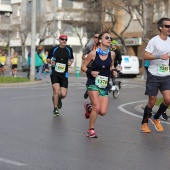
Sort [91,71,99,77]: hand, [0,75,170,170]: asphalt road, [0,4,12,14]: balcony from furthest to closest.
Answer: [0,4,12,14]: balcony
[91,71,99,77]: hand
[0,75,170,170]: asphalt road

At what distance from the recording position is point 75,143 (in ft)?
29.9

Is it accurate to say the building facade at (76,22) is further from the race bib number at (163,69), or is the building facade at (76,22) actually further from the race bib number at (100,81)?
the race bib number at (100,81)

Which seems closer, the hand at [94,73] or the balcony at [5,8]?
the hand at [94,73]

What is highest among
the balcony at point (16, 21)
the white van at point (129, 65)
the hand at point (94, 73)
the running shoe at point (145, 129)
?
the hand at point (94, 73)

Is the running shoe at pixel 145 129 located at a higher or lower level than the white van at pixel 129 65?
higher

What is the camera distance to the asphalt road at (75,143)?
7449mm

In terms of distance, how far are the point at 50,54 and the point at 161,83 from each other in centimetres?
398

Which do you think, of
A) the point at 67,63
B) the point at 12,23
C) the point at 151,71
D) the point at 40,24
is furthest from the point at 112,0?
the point at 151,71

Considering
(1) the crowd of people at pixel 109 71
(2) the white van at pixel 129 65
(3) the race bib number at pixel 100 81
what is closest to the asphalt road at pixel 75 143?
(1) the crowd of people at pixel 109 71

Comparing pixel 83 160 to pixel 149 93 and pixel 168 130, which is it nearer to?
pixel 149 93

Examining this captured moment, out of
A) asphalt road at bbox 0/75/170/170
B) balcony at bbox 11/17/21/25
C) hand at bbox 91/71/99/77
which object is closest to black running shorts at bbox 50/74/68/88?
asphalt road at bbox 0/75/170/170

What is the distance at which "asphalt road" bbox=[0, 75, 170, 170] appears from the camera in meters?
7.45

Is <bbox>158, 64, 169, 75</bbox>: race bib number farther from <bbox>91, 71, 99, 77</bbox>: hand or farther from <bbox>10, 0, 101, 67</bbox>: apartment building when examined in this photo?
<bbox>10, 0, 101, 67</bbox>: apartment building

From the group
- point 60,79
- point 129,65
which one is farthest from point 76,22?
point 60,79
